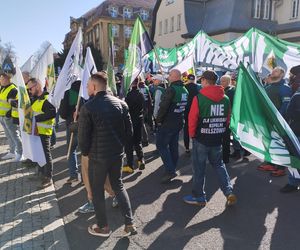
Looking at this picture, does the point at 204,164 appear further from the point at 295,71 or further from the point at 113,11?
the point at 113,11

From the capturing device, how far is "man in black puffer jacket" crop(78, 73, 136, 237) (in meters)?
3.87

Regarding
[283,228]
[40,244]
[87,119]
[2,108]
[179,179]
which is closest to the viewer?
[87,119]

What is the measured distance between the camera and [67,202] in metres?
5.41

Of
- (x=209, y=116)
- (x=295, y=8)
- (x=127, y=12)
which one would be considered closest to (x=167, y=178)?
(x=209, y=116)

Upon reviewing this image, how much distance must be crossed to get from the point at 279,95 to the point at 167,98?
2131 millimetres

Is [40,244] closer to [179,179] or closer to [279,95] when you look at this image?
[179,179]

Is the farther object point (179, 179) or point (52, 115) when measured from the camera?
point (179, 179)

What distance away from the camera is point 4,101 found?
7277mm

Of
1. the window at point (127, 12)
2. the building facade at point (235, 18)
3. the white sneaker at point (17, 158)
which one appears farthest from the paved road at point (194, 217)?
the window at point (127, 12)

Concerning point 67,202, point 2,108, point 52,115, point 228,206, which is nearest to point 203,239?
point 228,206

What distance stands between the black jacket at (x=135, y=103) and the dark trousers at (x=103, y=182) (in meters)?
2.69

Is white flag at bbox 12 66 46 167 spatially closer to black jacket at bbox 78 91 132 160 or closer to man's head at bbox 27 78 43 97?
man's head at bbox 27 78 43 97

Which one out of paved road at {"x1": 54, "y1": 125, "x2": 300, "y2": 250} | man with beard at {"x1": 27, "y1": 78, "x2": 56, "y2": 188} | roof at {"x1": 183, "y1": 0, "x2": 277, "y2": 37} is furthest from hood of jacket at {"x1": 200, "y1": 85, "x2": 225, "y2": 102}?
roof at {"x1": 183, "y1": 0, "x2": 277, "y2": 37}

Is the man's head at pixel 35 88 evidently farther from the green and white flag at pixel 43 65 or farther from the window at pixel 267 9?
the window at pixel 267 9
